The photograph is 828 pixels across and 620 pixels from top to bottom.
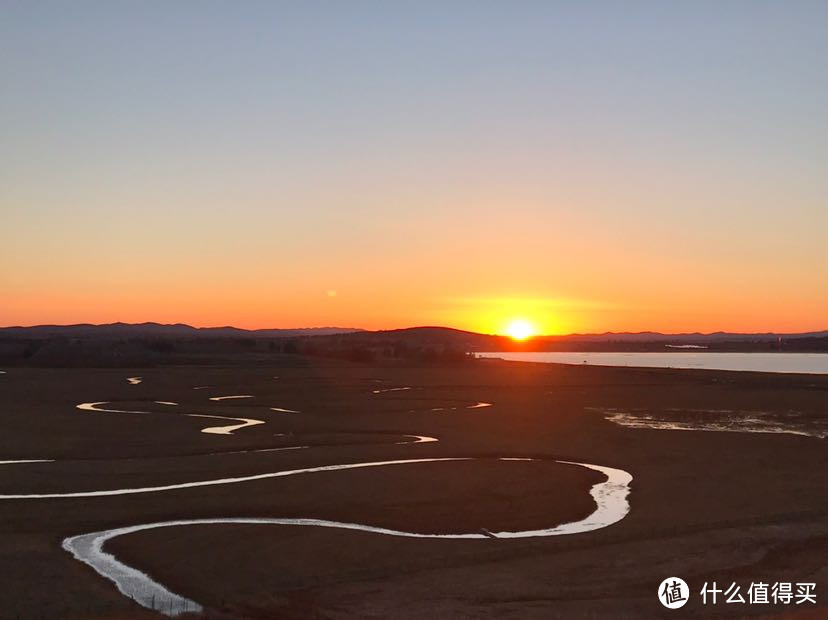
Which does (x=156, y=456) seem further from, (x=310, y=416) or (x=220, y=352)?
(x=220, y=352)

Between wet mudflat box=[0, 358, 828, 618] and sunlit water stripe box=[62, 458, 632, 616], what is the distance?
300 millimetres

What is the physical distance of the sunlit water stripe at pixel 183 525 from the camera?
15750mm

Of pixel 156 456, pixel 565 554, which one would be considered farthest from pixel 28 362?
pixel 565 554

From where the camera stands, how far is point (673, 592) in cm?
1591

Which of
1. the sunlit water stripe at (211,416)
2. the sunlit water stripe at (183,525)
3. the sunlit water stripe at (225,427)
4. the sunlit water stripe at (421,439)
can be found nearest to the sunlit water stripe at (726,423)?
the sunlit water stripe at (421,439)

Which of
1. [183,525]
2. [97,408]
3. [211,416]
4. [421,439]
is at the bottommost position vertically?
[183,525]

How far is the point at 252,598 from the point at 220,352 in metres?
150

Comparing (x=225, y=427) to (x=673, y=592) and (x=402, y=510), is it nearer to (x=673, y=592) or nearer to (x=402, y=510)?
(x=402, y=510)

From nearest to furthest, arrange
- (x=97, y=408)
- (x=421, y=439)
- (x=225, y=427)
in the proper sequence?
(x=421, y=439) → (x=225, y=427) → (x=97, y=408)

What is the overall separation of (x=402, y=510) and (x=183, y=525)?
546cm

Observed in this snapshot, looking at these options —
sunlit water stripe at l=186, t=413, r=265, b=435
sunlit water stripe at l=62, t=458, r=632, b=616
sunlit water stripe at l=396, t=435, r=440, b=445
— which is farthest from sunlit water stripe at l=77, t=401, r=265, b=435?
sunlit water stripe at l=62, t=458, r=632, b=616

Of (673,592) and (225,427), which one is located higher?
(225,427)

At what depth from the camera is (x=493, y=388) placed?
75.1m

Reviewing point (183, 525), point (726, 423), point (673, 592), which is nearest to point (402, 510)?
point (183, 525)
